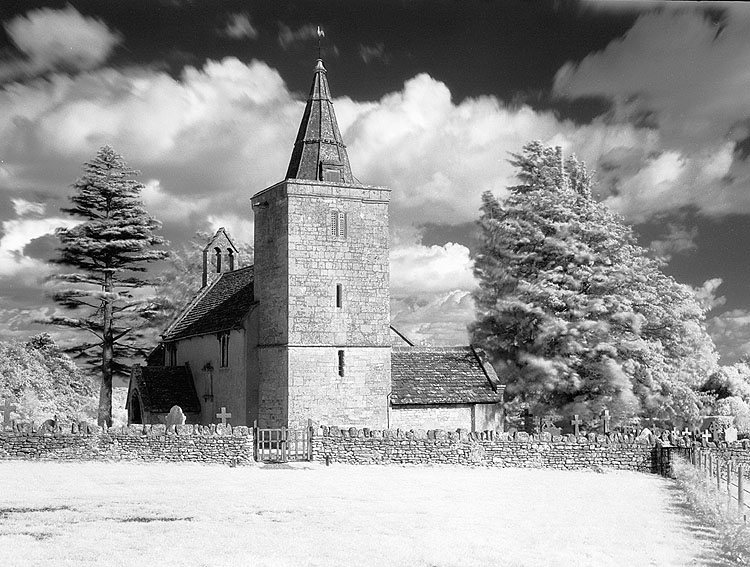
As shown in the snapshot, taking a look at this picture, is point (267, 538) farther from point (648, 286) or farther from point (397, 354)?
point (648, 286)

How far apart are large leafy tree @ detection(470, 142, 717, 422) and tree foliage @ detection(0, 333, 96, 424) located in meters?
18.5

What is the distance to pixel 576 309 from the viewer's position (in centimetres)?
3170

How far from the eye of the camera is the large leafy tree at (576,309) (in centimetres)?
3116

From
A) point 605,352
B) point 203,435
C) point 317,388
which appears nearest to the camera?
point 203,435

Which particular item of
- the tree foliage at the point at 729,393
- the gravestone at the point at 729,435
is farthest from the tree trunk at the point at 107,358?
the tree foliage at the point at 729,393

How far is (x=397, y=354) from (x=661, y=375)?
382 inches

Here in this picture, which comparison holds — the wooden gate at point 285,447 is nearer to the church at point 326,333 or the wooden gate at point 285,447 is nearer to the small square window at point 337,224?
the church at point 326,333

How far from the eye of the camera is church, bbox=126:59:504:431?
97.6 ft

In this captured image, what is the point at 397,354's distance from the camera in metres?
32.5

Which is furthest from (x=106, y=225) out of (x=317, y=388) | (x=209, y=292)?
(x=317, y=388)

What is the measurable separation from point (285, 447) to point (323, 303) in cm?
625

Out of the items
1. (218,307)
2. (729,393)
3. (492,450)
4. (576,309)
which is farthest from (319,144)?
(729,393)

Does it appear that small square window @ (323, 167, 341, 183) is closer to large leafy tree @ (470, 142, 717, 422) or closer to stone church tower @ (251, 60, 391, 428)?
stone church tower @ (251, 60, 391, 428)

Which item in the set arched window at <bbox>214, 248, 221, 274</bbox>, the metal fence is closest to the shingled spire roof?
arched window at <bbox>214, 248, 221, 274</bbox>
